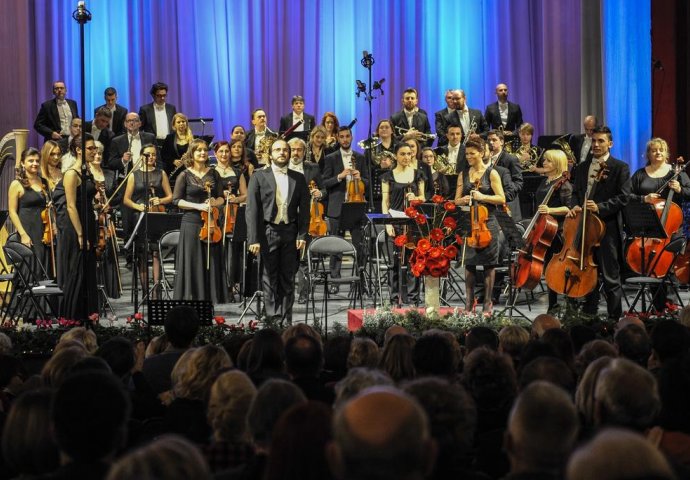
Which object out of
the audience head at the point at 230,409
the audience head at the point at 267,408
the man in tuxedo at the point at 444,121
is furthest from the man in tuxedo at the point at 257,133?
the audience head at the point at 267,408

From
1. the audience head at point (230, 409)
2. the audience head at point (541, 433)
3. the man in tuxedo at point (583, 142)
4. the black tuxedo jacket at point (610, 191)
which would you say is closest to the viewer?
the audience head at point (541, 433)

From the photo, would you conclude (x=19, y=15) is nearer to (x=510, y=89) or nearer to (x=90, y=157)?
(x=90, y=157)

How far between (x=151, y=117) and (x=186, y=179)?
14.6 feet

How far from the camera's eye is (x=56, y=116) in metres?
14.2

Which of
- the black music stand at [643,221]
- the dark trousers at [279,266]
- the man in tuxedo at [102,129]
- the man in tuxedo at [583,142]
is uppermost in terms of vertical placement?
the man in tuxedo at [102,129]

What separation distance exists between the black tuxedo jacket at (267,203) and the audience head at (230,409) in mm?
5721

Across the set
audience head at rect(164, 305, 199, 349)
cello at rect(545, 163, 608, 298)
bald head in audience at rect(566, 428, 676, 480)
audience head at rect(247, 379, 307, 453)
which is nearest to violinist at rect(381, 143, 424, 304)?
cello at rect(545, 163, 608, 298)

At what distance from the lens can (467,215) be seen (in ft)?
32.1

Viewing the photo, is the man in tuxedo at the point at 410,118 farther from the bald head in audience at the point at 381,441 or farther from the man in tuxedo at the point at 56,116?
the bald head in audience at the point at 381,441

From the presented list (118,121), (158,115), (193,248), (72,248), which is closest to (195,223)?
(193,248)

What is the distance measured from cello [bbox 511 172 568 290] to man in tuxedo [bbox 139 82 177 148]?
648 centimetres

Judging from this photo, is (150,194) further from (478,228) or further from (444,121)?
(444,121)

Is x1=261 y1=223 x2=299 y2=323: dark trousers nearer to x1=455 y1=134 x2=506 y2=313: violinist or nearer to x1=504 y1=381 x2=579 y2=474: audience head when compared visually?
x1=455 y1=134 x2=506 y2=313: violinist

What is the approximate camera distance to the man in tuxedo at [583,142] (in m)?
13.8
